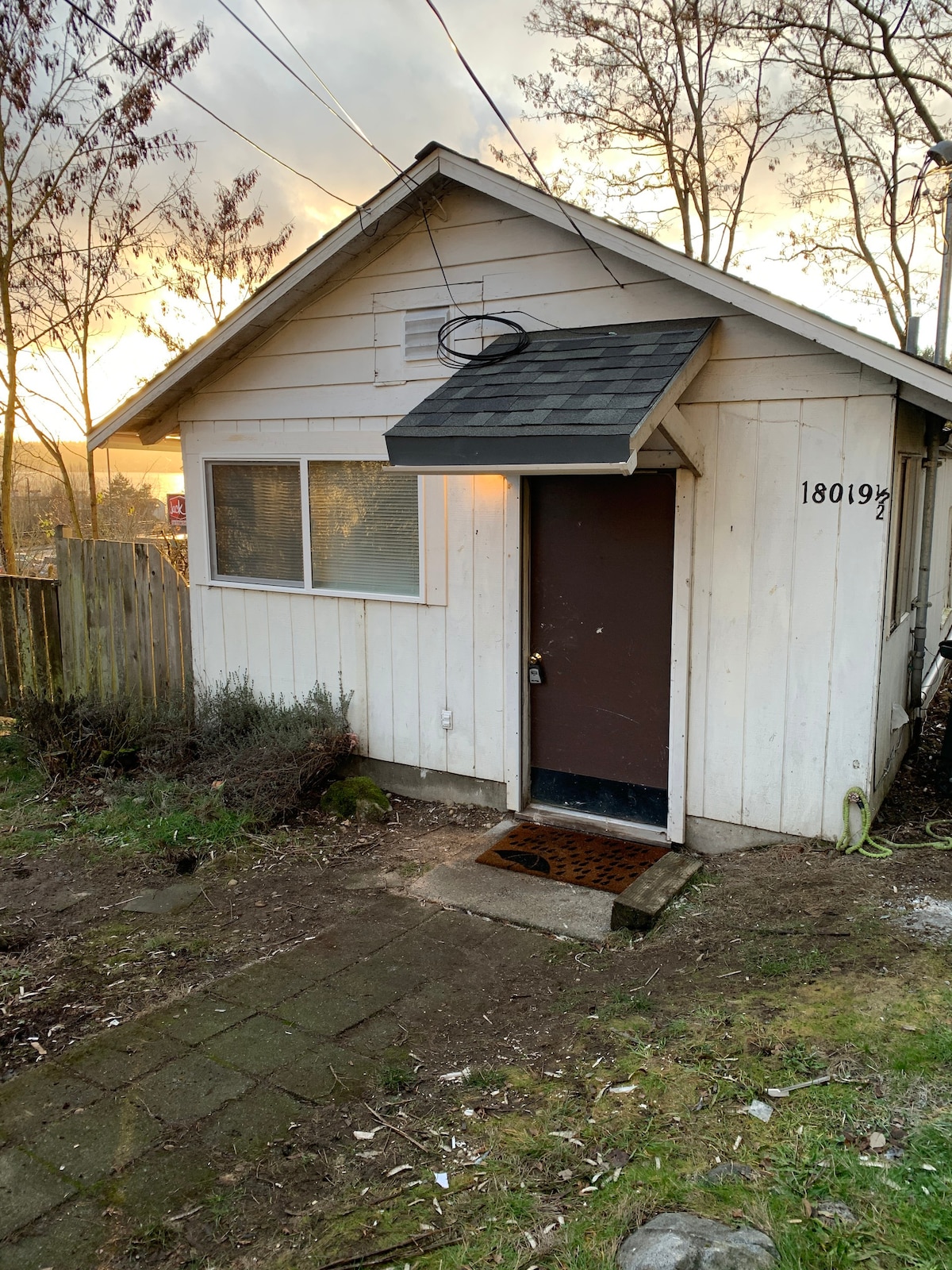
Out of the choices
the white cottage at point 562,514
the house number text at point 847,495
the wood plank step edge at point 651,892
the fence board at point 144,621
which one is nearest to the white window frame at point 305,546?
the white cottage at point 562,514

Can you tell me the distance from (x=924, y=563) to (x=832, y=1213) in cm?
503

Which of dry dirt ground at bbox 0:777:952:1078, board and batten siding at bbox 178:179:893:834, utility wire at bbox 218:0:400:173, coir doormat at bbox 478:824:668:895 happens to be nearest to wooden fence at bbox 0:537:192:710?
board and batten siding at bbox 178:179:893:834

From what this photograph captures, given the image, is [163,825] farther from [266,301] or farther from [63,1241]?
[266,301]

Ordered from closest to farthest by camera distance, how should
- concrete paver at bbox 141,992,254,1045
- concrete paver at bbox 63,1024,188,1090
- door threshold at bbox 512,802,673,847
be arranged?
concrete paver at bbox 63,1024,188,1090 < concrete paver at bbox 141,992,254,1045 < door threshold at bbox 512,802,673,847

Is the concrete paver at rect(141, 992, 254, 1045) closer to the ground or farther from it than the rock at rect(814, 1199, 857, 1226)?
closer to the ground

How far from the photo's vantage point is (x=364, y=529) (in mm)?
6809

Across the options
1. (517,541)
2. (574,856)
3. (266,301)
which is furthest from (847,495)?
(266,301)

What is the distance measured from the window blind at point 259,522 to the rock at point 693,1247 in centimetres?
564

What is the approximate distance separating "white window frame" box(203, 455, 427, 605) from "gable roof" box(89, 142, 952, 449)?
0.76 meters

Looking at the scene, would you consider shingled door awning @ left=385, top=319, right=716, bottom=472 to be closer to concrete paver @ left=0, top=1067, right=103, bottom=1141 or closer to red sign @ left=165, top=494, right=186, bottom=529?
concrete paver @ left=0, top=1067, right=103, bottom=1141

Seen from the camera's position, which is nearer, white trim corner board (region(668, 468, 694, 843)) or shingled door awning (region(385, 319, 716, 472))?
shingled door awning (region(385, 319, 716, 472))

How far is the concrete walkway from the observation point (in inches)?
110

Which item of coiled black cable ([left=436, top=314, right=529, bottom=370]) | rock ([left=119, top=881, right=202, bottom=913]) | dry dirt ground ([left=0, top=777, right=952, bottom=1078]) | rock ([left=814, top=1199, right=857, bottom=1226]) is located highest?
coiled black cable ([left=436, top=314, right=529, bottom=370])

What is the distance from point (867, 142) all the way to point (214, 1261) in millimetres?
18686
